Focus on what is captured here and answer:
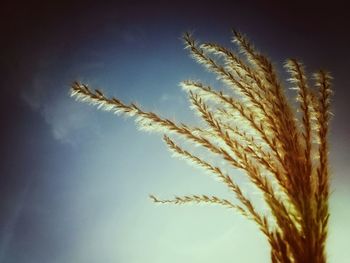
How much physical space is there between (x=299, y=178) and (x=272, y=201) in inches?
6.4

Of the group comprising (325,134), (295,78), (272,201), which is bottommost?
(272,201)

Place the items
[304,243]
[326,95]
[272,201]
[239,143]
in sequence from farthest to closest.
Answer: [326,95], [239,143], [272,201], [304,243]

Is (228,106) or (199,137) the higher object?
(228,106)

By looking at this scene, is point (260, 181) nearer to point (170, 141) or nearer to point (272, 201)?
point (272, 201)

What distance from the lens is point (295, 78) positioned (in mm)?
2084

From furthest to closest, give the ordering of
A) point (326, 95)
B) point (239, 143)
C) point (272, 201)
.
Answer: point (326, 95)
point (239, 143)
point (272, 201)

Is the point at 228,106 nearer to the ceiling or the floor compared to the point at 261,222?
nearer to the ceiling

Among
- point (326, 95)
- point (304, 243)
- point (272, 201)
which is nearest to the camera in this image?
point (304, 243)

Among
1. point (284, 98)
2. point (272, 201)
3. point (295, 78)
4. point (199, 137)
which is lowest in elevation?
point (272, 201)

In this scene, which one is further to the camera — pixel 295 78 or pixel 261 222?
pixel 295 78

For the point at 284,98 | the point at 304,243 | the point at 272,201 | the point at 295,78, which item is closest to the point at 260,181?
the point at 272,201

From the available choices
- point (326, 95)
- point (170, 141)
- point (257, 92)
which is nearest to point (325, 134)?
point (326, 95)

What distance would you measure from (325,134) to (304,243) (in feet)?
1.80

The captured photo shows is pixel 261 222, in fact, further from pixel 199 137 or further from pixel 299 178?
pixel 199 137
